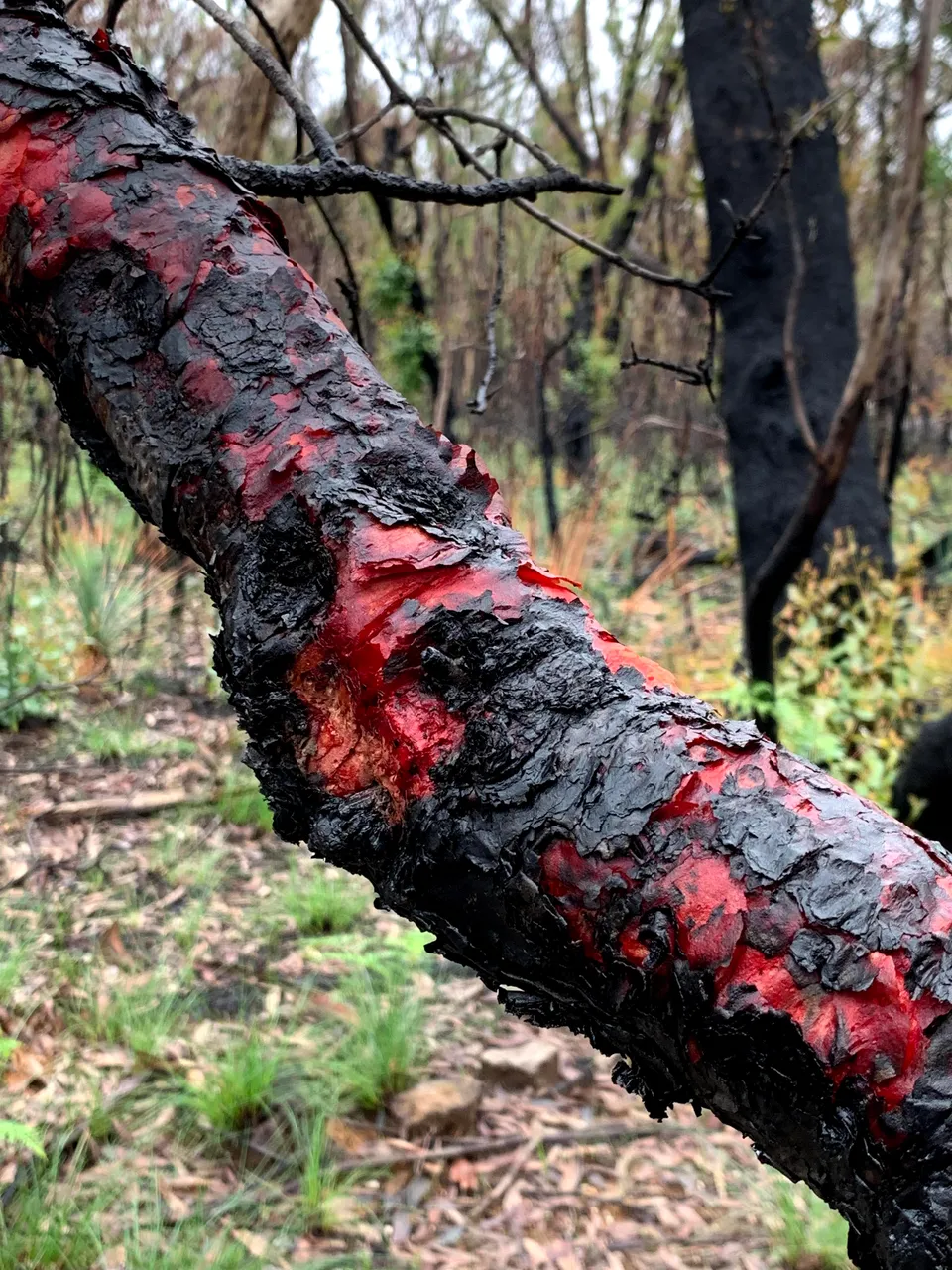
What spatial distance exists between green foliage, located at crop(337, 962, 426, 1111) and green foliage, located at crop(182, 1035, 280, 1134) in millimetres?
188

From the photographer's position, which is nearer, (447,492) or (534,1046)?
(447,492)

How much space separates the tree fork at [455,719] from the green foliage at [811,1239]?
173 centimetres

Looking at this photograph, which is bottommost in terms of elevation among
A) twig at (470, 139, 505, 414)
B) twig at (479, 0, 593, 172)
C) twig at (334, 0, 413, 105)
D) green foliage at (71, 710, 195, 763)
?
green foliage at (71, 710, 195, 763)

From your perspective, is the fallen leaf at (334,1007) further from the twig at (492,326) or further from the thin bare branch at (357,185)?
the thin bare branch at (357,185)

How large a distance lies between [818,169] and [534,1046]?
12.4 feet

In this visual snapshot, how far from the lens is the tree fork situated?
45 centimetres

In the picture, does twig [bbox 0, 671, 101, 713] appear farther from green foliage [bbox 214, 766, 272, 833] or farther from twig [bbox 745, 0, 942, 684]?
twig [bbox 745, 0, 942, 684]

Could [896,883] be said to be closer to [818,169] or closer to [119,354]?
[119,354]

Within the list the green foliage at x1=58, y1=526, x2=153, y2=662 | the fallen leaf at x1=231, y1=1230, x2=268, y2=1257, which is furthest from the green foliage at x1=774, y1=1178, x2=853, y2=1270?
the green foliage at x1=58, y1=526, x2=153, y2=662

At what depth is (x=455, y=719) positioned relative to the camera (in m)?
0.54

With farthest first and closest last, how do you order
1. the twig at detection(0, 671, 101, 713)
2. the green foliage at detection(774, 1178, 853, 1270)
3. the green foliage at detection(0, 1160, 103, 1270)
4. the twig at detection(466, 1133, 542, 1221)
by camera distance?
1. the twig at detection(0, 671, 101, 713)
2. the twig at detection(466, 1133, 542, 1221)
3. the green foliage at detection(774, 1178, 853, 1270)
4. the green foliage at detection(0, 1160, 103, 1270)

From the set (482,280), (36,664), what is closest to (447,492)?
(36,664)

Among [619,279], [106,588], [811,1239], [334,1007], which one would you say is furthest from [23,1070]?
[619,279]

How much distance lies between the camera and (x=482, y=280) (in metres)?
6.92
